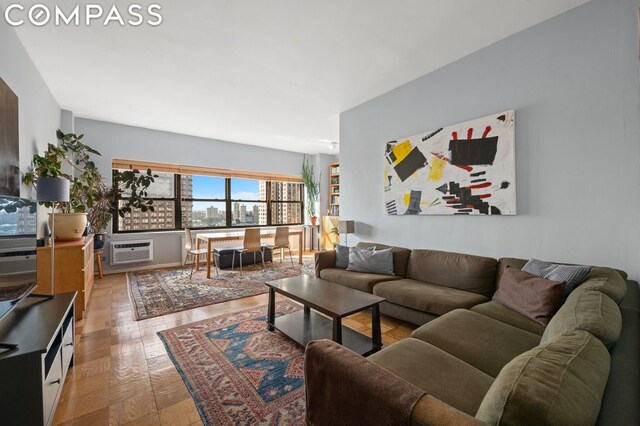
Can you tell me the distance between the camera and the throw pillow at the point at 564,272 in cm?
191

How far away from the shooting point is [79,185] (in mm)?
3750

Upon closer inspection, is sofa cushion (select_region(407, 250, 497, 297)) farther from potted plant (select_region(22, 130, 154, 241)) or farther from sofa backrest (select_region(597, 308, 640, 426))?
potted plant (select_region(22, 130, 154, 241))

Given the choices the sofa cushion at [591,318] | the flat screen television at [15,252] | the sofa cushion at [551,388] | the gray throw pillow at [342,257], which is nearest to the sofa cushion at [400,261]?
the gray throw pillow at [342,257]

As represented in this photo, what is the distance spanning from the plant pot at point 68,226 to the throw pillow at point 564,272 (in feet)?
15.5

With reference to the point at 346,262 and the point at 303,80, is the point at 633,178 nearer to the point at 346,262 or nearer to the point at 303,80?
the point at 346,262

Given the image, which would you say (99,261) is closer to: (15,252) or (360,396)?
(15,252)

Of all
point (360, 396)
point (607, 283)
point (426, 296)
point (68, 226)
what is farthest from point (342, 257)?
point (68, 226)

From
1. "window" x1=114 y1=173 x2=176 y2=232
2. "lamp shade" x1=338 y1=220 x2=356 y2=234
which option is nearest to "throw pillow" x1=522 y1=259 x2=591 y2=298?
"lamp shade" x1=338 y1=220 x2=356 y2=234

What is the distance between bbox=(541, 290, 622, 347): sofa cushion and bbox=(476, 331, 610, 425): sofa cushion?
0.59 feet

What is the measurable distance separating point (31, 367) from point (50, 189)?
1.95 m

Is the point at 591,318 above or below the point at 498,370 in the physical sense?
above

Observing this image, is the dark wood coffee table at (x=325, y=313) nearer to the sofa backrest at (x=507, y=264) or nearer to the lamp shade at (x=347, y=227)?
the sofa backrest at (x=507, y=264)

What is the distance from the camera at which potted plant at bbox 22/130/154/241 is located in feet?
9.75

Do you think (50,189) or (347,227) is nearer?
(50,189)
